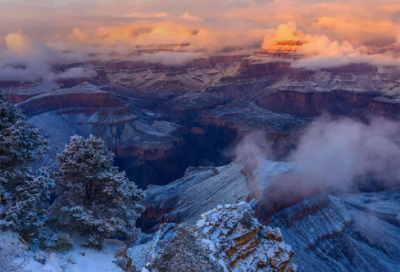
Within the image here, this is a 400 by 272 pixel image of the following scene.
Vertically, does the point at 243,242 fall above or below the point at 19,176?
below

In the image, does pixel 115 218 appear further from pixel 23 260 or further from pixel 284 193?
pixel 284 193

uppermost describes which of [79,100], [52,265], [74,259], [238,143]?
[52,265]

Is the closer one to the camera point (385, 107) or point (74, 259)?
point (74, 259)

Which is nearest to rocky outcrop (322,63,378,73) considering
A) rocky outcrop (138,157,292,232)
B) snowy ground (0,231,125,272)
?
rocky outcrop (138,157,292,232)

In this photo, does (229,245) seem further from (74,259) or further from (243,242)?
(74,259)

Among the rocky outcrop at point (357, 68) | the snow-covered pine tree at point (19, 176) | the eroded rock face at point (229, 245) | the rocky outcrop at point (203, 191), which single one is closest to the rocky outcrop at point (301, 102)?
the rocky outcrop at point (357, 68)

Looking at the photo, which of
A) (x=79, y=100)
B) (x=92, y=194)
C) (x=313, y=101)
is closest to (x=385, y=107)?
(x=313, y=101)

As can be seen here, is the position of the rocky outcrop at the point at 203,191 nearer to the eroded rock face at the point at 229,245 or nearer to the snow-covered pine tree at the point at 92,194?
the eroded rock face at the point at 229,245
